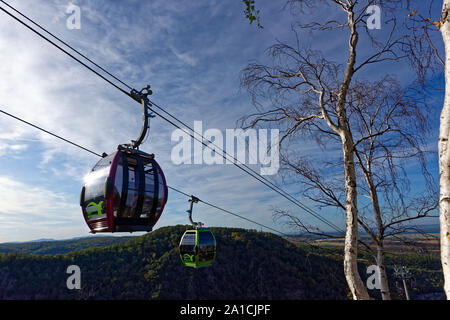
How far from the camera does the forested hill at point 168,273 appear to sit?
160 ft

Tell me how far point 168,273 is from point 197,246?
5219 cm

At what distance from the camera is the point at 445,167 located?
2.45 metres

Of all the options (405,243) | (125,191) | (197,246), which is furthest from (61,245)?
(405,243)

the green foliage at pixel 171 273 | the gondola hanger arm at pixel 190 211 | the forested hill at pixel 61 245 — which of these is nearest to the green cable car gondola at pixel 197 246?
the gondola hanger arm at pixel 190 211

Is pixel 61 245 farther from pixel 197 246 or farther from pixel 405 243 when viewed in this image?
pixel 405 243

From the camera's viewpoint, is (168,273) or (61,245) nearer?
(168,273)

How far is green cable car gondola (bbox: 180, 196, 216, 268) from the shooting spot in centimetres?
796

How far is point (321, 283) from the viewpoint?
5722cm

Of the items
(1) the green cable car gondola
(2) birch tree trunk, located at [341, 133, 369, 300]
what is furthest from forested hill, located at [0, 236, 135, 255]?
(2) birch tree trunk, located at [341, 133, 369, 300]

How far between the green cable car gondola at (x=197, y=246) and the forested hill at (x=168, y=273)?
42600 millimetres

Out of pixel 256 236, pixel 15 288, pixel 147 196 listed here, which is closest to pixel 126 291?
pixel 15 288

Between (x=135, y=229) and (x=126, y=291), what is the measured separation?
173 feet

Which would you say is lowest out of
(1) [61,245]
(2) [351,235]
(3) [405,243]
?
(1) [61,245]

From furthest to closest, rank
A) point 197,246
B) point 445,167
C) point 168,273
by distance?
1. point 168,273
2. point 197,246
3. point 445,167
